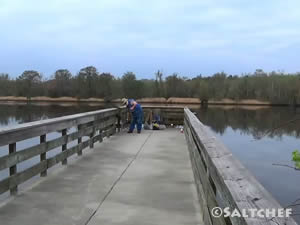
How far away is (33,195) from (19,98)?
7208 cm

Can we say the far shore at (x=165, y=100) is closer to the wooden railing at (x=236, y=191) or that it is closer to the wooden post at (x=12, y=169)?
the wooden post at (x=12, y=169)

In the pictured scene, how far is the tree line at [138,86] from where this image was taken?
236 ft

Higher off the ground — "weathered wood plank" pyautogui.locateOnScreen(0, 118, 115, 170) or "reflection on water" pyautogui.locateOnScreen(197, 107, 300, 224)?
"weathered wood plank" pyautogui.locateOnScreen(0, 118, 115, 170)

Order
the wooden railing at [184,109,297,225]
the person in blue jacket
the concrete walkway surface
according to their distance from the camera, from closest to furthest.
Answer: the wooden railing at [184,109,297,225] → the concrete walkway surface → the person in blue jacket

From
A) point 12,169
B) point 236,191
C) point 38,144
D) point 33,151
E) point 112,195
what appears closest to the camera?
point 236,191

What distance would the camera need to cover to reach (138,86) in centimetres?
7231

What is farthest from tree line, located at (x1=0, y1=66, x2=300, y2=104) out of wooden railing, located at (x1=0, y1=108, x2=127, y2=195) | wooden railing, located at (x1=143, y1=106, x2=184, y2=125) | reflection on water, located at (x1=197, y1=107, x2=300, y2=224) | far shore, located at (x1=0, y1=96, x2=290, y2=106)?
wooden railing, located at (x1=0, y1=108, x2=127, y2=195)

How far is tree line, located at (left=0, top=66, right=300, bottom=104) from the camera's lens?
72000 millimetres

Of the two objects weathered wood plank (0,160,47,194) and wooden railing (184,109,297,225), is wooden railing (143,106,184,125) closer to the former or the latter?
weathered wood plank (0,160,47,194)

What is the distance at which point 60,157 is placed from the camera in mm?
6559

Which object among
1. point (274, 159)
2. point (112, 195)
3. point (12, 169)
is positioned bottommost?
point (274, 159)

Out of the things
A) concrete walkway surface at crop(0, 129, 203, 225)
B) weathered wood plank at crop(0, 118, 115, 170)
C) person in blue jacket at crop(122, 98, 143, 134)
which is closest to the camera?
concrete walkway surface at crop(0, 129, 203, 225)

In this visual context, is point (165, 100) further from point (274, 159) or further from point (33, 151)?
point (33, 151)

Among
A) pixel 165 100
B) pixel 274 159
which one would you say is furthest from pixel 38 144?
pixel 165 100
